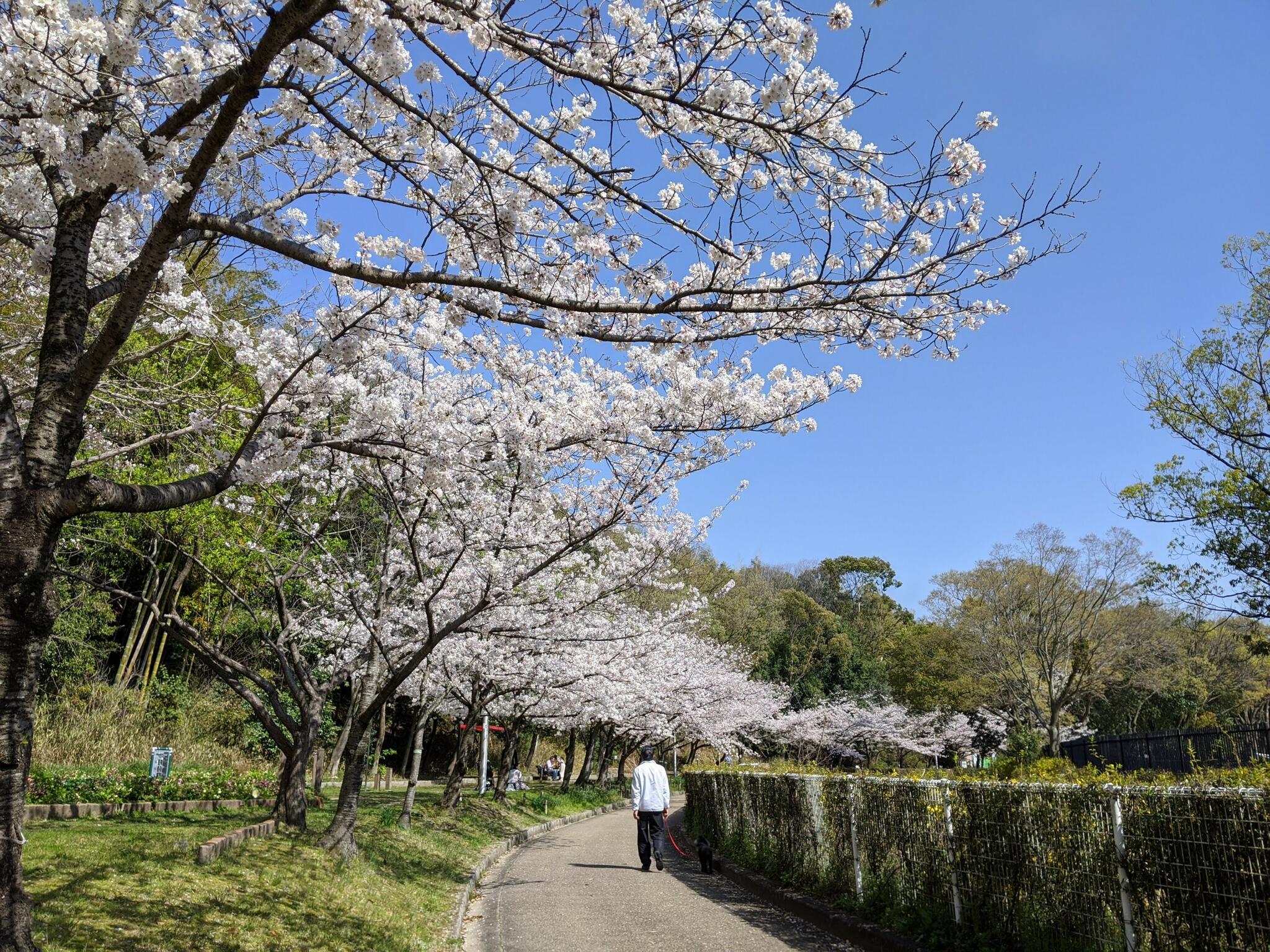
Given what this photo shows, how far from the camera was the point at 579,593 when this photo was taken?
11.9 metres

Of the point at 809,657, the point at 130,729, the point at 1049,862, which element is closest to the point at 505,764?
the point at 130,729

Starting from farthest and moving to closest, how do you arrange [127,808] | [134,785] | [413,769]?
1. [413,769]
2. [134,785]
3. [127,808]

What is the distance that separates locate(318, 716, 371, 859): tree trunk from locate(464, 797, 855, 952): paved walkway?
1.49m

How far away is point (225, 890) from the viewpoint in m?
6.30

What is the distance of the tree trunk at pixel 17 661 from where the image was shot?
3584 millimetres

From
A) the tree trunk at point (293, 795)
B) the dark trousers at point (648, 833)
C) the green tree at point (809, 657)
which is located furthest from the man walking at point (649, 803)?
the green tree at point (809, 657)

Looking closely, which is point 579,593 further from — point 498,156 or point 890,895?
point 498,156

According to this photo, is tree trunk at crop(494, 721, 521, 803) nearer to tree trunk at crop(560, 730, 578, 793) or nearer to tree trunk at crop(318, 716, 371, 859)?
tree trunk at crop(560, 730, 578, 793)

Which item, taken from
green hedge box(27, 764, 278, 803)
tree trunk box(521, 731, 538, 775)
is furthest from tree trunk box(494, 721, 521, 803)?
tree trunk box(521, 731, 538, 775)

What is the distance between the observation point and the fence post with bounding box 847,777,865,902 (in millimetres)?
7730

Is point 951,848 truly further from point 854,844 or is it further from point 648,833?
point 648,833

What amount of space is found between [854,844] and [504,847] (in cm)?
801

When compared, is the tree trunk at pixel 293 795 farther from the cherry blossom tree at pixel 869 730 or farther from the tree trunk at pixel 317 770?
the cherry blossom tree at pixel 869 730

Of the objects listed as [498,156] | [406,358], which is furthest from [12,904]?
[406,358]
